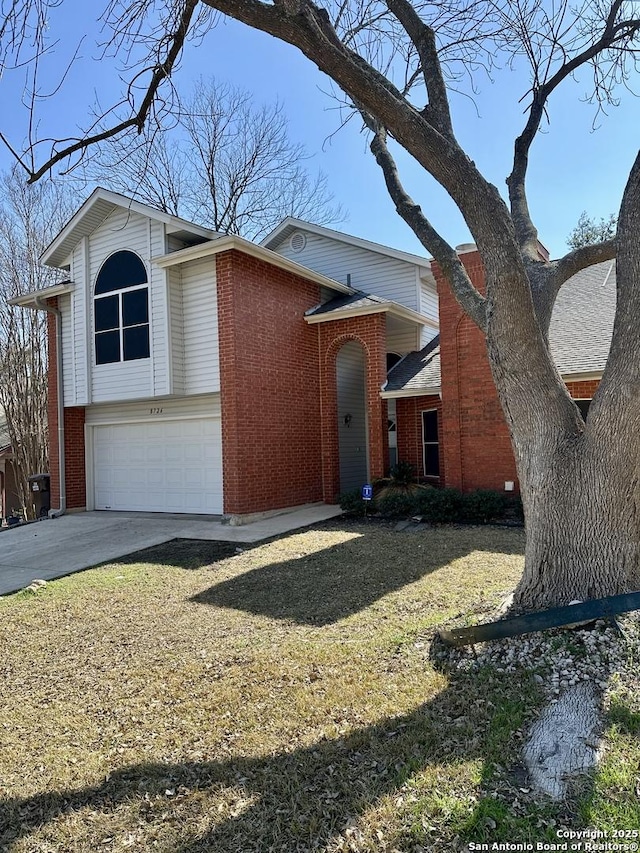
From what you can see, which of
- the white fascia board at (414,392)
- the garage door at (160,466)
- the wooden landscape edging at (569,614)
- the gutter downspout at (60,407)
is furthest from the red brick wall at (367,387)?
the wooden landscape edging at (569,614)

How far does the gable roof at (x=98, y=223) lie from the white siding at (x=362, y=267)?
14.7 ft

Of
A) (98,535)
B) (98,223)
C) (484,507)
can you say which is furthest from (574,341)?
(98,223)

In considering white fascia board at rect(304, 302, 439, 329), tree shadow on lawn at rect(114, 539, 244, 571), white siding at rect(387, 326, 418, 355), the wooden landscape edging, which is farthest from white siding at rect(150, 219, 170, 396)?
the wooden landscape edging

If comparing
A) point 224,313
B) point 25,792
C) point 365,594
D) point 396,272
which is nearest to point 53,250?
point 224,313

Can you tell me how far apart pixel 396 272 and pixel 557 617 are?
12660 mm

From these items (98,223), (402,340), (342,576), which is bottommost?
(342,576)

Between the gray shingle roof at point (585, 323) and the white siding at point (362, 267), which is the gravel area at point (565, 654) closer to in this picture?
the gray shingle roof at point (585, 323)

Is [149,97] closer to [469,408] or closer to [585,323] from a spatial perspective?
[469,408]

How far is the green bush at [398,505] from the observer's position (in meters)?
10.6

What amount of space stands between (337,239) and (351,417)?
17.1 feet

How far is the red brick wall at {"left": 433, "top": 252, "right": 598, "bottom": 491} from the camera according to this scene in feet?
36.0

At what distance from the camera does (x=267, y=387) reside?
465 inches

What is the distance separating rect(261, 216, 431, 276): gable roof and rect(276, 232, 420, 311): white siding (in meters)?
0.21

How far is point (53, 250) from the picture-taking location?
44.0ft
